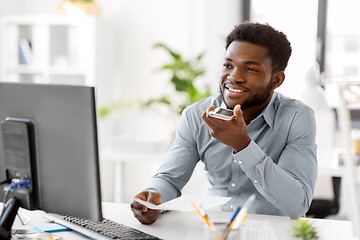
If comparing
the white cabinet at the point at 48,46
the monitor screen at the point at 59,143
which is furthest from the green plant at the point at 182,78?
the monitor screen at the point at 59,143

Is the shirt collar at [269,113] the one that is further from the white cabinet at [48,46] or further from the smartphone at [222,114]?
the white cabinet at [48,46]

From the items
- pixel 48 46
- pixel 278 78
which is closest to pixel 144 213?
pixel 278 78

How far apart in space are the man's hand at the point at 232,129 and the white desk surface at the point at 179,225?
23 cm

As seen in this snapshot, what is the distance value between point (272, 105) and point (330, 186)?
170 cm

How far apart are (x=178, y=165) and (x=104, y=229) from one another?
1.76ft

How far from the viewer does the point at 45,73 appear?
4125 millimetres

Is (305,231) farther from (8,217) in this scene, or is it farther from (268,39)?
(268,39)

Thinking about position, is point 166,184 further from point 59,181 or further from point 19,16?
point 19,16

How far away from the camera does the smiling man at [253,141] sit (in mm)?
1660

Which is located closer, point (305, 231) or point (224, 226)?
point (305, 231)

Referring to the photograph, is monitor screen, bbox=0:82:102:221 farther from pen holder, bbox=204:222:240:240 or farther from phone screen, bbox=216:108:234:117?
phone screen, bbox=216:108:234:117

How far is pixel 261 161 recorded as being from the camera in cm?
166

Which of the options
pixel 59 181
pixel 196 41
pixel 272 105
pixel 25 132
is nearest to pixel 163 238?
pixel 59 181

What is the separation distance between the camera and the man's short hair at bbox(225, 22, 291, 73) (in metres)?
1.85
